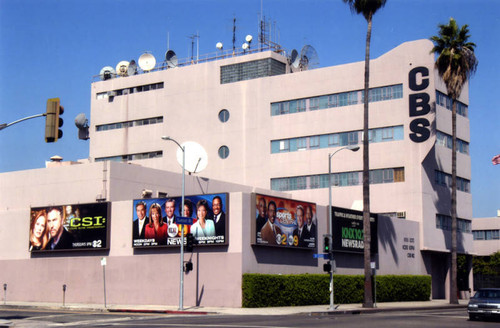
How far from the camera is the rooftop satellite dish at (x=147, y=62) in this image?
76.3m

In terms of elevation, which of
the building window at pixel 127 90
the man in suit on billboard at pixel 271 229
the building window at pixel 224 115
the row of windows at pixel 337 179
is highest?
the building window at pixel 127 90

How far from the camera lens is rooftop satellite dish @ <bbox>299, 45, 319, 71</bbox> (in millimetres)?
72250

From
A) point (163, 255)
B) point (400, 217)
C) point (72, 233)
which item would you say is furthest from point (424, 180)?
point (72, 233)

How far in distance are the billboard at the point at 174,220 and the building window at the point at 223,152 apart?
939 inches

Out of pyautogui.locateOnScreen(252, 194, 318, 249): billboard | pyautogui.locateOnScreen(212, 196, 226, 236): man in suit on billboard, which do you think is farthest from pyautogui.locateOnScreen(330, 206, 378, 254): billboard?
pyautogui.locateOnScreen(212, 196, 226, 236): man in suit on billboard

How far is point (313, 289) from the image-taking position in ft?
149

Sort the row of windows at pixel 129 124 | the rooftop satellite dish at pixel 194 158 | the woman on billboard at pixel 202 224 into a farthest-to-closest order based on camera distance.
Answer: the row of windows at pixel 129 124
the rooftop satellite dish at pixel 194 158
the woman on billboard at pixel 202 224

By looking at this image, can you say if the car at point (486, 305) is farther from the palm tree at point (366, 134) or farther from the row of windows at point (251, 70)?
the row of windows at point (251, 70)

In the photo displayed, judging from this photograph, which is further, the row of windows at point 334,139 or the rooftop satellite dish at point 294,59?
the rooftop satellite dish at point 294,59

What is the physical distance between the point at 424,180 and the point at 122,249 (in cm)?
2693

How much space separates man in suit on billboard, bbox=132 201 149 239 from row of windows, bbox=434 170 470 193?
2820 centimetres

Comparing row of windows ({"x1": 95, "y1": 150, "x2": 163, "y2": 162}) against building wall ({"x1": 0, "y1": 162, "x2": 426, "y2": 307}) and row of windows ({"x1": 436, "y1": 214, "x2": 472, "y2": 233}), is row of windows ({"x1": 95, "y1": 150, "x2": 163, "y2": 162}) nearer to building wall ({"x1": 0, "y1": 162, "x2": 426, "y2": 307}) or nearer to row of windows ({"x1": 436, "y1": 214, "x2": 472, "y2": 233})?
building wall ({"x1": 0, "y1": 162, "x2": 426, "y2": 307})

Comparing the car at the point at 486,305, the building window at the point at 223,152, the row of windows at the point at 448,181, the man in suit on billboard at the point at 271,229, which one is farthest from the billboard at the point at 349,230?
the car at the point at 486,305

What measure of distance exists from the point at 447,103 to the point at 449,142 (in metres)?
3.58
